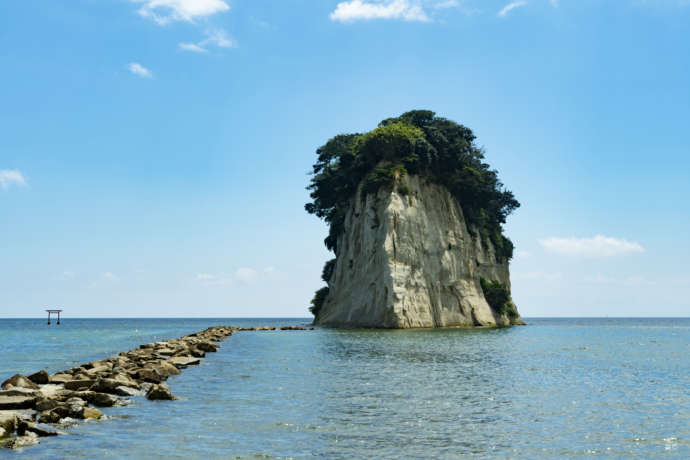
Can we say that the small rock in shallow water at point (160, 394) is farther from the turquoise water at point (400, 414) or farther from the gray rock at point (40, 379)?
the gray rock at point (40, 379)

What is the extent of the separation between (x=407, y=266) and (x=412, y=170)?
1381 centimetres

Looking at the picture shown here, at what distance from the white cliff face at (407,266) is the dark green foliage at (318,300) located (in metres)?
6.10

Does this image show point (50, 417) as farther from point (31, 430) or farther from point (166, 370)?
point (166, 370)

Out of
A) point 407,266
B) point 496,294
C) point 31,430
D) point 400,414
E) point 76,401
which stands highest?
point 407,266

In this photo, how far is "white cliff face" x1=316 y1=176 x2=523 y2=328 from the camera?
244ft

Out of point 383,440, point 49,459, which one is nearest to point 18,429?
point 49,459

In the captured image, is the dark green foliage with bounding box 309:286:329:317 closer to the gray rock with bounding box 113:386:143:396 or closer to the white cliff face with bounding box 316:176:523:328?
the white cliff face with bounding box 316:176:523:328

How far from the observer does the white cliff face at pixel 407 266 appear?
74375 mm

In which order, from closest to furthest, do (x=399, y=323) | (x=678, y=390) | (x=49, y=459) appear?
1. (x=49, y=459)
2. (x=678, y=390)
3. (x=399, y=323)

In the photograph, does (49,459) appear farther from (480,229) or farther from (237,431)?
(480,229)

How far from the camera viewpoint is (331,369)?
31.3 m

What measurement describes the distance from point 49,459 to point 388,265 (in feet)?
201

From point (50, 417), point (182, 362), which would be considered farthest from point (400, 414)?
point (182, 362)

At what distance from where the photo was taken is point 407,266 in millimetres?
75250
